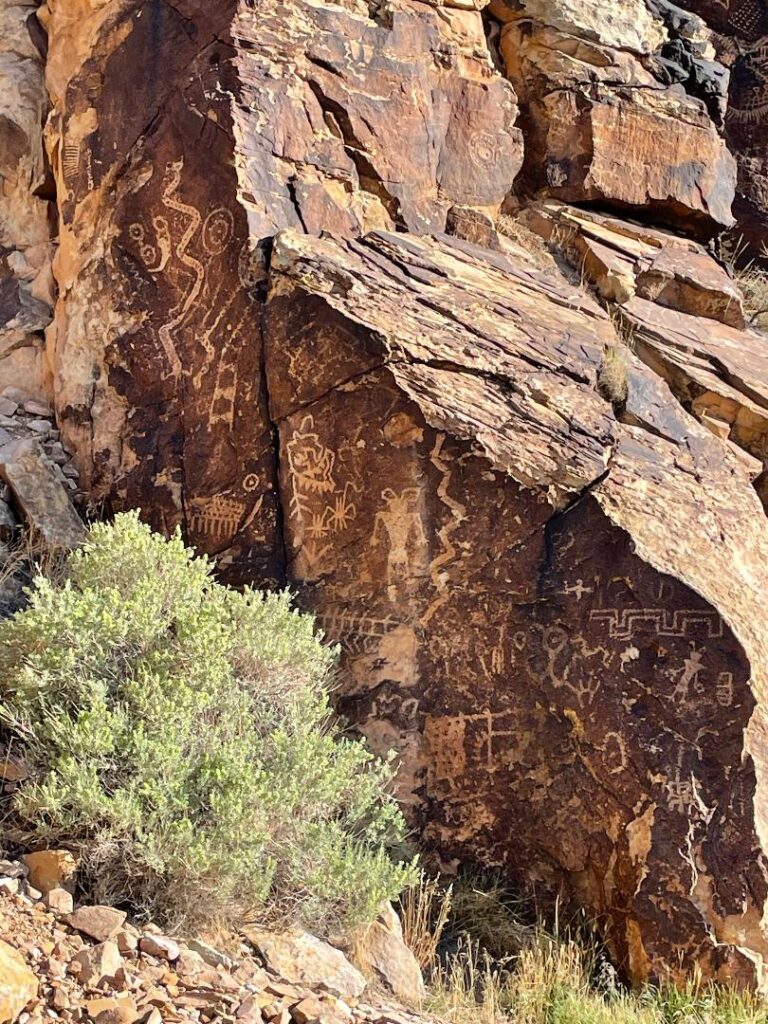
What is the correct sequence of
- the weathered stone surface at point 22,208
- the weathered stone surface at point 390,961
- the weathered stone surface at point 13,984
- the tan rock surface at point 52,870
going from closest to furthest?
the weathered stone surface at point 13,984
the tan rock surface at point 52,870
the weathered stone surface at point 390,961
the weathered stone surface at point 22,208

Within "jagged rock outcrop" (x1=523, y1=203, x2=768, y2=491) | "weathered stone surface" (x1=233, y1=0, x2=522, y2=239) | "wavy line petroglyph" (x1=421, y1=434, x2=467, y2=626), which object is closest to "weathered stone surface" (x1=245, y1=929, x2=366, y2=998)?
"wavy line petroglyph" (x1=421, y1=434, x2=467, y2=626)

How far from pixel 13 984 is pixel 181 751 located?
2.93 feet

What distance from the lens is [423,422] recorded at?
440cm

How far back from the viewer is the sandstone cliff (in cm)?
413

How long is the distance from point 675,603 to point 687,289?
339 cm

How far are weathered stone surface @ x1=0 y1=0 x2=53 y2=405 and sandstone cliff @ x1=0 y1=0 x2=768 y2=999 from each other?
18mm

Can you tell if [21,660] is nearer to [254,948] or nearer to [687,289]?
[254,948]

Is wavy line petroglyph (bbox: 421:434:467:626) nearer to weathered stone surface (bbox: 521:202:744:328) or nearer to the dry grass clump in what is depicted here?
the dry grass clump

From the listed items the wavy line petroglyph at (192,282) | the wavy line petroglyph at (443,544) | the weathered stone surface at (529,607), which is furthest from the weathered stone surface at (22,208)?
the wavy line petroglyph at (443,544)

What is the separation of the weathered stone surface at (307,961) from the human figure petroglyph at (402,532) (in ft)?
5.00

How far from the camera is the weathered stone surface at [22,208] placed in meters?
5.69

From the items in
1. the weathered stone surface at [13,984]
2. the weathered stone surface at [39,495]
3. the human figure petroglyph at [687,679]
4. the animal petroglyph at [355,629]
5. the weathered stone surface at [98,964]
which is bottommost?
the weathered stone surface at [98,964]

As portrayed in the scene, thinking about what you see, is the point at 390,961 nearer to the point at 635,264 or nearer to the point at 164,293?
the point at 164,293

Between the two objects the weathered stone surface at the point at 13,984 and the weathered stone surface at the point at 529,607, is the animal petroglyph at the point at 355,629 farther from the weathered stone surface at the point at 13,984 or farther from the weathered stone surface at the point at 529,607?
the weathered stone surface at the point at 13,984
